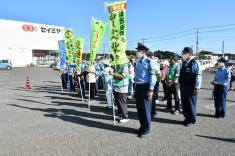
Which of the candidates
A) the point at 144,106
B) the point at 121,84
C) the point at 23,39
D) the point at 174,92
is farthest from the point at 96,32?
the point at 23,39

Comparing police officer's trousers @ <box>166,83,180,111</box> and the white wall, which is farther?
the white wall

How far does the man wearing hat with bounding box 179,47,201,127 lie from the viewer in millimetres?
7969

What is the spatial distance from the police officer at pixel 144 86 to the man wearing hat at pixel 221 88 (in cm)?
287

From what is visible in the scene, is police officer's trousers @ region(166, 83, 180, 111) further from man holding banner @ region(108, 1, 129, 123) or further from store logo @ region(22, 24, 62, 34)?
store logo @ region(22, 24, 62, 34)

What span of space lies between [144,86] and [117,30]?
1.85m

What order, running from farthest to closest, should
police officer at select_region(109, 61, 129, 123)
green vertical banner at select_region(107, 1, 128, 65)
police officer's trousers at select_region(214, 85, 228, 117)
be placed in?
police officer's trousers at select_region(214, 85, 228, 117) → police officer at select_region(109, 61, 129, 123) → green vertical banner at select_region(107, 1, 128, 65)

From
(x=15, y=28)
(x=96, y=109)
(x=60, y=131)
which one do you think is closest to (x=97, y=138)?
(x=60, y=131)

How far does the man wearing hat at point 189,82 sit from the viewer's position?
7969 mm

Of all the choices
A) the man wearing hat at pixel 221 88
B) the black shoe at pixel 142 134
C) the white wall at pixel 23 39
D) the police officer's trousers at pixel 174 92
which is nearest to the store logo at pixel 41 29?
the white wall at pixel 23 39

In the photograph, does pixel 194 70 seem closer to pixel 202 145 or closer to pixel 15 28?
pixel 202 145

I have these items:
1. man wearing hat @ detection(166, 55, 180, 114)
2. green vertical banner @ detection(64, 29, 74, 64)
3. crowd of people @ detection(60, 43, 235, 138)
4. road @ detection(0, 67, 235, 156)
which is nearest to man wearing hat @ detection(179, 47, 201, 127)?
crowd of people @ detection(60, 43, 235, 138)

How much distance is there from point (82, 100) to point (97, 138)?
5.96 metres

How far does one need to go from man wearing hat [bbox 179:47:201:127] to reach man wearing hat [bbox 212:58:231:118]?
134 centimetres

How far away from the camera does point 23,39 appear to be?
60500 mm
